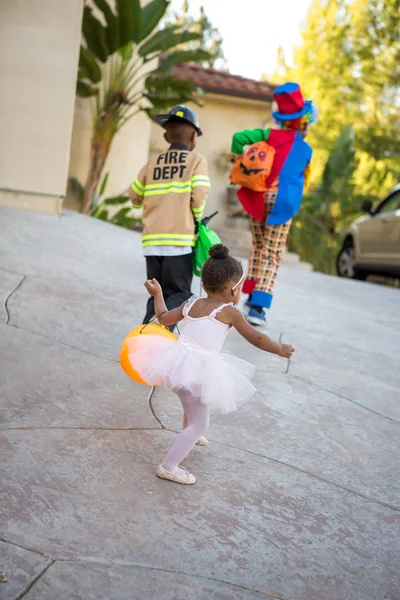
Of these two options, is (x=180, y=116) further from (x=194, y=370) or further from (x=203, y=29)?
(x=203, y=29)

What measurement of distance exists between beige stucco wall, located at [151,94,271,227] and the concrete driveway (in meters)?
11.7

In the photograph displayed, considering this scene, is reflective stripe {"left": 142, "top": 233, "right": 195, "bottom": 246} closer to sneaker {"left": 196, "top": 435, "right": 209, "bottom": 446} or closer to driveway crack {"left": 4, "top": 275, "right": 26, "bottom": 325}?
driveway crack {"left": 4, "top": 275, "right": 26, "bottom": 325}

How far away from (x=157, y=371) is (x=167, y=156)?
2050 mm

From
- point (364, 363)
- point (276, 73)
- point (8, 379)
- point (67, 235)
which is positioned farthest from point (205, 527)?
point (276, 73)

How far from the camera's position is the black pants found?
15.0ft

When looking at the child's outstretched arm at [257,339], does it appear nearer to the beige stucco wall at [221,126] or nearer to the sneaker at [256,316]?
the sneaker at [256,316]

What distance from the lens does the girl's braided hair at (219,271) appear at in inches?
120

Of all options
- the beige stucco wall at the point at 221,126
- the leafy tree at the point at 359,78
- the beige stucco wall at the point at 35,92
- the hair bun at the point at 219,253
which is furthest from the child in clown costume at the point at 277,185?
the leafy tree at the point at 359,78

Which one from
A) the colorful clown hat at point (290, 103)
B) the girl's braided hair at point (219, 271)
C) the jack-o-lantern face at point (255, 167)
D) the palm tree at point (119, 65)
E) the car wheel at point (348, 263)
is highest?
the palm tree at point (119, 65)

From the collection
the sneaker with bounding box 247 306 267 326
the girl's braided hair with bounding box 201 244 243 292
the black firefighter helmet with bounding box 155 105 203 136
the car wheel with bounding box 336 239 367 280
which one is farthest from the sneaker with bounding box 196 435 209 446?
the car wheel with bounding box 336 239 367 280

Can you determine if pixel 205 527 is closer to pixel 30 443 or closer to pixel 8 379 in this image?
pixel 30 443

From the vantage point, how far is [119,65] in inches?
469

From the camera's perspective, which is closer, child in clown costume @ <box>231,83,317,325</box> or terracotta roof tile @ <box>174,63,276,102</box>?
child in clown costume @ <box>231,83,317,325</box>

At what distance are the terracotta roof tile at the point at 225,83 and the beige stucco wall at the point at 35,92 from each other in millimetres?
8064
